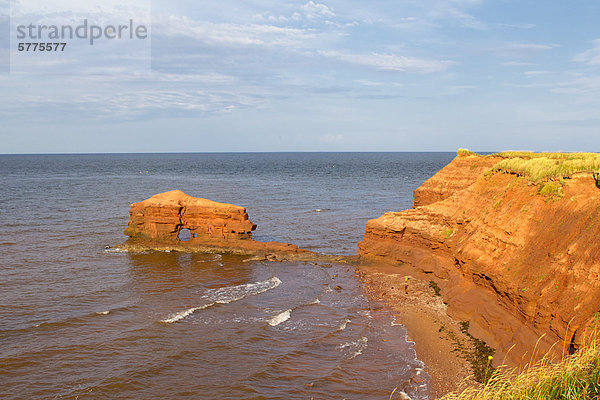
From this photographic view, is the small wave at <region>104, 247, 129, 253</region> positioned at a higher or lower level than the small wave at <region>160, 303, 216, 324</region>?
higher

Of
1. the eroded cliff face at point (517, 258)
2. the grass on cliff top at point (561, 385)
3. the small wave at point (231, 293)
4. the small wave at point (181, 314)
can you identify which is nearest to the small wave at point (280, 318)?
the small wave at point (231, 293)

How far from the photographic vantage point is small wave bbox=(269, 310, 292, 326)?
20.8m

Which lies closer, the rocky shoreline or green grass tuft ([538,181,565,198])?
the rocky shoreline

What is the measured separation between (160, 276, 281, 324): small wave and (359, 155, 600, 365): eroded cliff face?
9.02 m

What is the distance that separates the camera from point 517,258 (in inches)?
682

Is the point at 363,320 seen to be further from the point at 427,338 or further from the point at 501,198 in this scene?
the point at 501,198

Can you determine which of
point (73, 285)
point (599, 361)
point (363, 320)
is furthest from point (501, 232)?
point (73, 285)

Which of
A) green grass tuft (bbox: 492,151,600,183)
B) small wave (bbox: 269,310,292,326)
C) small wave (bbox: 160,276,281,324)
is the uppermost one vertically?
green grass tuft (bbox: 492,151,600,183)

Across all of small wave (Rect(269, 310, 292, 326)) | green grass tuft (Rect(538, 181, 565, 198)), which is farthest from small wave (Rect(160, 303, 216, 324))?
green grass tuft (Rect(538, 181, 565, 198))

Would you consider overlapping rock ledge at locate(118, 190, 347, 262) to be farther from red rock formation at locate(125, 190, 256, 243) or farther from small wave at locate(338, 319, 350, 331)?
small wave at locate(338, 319, 350, 331)

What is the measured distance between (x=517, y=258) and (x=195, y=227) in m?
24.8

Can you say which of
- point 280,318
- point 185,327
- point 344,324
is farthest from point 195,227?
point 344,324

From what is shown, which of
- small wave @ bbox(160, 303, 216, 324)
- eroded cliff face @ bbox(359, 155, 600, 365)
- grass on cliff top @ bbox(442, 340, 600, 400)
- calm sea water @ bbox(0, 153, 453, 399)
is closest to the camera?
grass on cliff top @ bbox(442, 340, 600, 400)

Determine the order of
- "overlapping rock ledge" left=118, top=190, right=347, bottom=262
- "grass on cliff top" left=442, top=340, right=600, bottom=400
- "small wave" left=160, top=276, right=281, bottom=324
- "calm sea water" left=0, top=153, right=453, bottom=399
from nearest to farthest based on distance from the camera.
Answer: "grass on cliff top" left=442, top=340, right=600, bottom=400, "calm sea water" left=0, top=153, right=453, bottom=399, "small wave" left=160, top=276, right=281, bottom=324, "overlapping rock ledge" left=118, top=190, right=347, bottom=262
